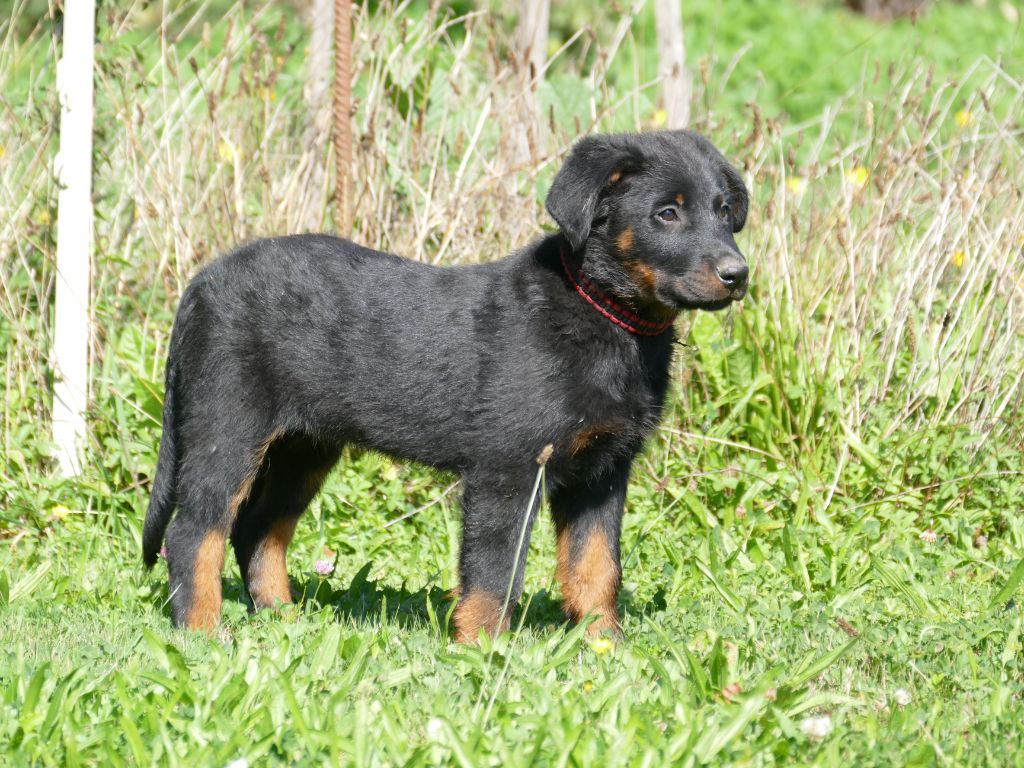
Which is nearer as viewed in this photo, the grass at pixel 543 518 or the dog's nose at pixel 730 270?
the grass at pixel 543 518

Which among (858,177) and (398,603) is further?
(858,177)

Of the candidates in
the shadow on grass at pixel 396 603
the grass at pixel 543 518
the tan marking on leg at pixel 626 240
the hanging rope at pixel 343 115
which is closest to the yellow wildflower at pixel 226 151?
the grass at pixel 543 518

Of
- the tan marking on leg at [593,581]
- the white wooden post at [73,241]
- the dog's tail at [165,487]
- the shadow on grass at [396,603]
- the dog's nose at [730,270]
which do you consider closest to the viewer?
the dog's nose at [730,270]

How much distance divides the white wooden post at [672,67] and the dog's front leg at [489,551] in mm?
2814

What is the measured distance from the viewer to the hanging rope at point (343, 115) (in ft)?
18.1

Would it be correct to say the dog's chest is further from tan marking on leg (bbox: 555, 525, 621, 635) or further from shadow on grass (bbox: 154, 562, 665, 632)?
shadow on grass (bbox: 154, 562, 665, 632)

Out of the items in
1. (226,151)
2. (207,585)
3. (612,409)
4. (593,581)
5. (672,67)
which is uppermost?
(672,67)

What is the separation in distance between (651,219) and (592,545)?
1.08 m

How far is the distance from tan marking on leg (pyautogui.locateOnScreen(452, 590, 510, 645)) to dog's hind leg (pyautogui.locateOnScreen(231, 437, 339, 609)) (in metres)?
0.89

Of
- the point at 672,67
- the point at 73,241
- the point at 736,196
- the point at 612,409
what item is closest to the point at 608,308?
the point at 612,409

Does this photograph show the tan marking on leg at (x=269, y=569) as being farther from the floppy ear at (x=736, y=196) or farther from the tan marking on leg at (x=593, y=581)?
the floppy ear at (x=736, y=196)

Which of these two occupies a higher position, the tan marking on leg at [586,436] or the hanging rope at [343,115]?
the hanging rope at [343,115]

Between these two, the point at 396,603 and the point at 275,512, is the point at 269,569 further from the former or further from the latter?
the point at 396,603

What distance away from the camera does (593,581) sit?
4016 millimetres
